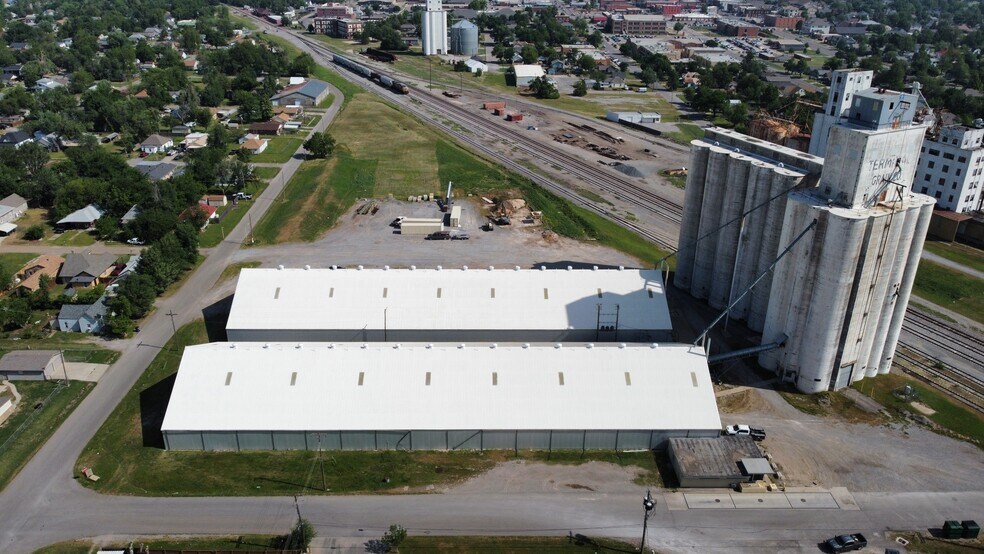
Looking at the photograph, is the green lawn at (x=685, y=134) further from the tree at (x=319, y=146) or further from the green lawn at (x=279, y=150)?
the green lawn at (x=279, y=150)

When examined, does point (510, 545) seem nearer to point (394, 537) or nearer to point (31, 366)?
point (394, 537)

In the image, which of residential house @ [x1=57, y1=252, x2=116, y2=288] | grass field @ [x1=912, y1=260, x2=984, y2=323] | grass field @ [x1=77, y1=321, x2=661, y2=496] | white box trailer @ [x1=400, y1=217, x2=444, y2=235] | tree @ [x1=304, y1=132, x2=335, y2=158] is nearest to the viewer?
grass field @ [x1=77, y1=321, x2=661, y2=496]

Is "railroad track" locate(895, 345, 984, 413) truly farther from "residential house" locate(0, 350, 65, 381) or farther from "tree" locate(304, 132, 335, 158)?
"tree" locate(304, 132, 335, 158)

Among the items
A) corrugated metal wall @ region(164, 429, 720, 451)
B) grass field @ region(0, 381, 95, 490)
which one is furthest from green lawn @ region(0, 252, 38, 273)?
corrugated metal wall @ region(164, 429, 720, 451)

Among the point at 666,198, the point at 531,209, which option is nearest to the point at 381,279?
the point at 531,209

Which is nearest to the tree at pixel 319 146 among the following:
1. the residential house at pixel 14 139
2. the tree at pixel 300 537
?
the residential house at pixel 14 139

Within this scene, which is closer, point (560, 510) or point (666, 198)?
point (560, 510)

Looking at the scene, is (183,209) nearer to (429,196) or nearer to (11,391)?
(429,196)

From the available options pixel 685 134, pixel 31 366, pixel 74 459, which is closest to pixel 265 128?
pixel 31 366
